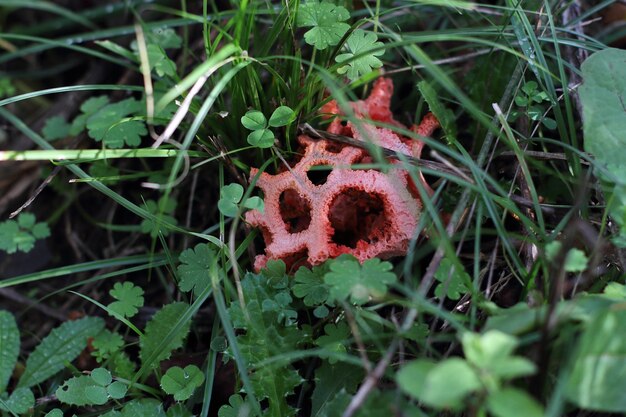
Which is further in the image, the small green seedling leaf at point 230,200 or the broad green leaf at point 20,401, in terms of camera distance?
the broad green leaf at point 20,401

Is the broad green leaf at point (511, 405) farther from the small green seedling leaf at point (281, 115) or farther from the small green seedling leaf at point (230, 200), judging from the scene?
the small green seedling leaf at point (281, 115)

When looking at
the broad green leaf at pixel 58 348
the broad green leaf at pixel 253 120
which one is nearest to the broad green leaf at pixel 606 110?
the broad green leaf at pixel 253 120

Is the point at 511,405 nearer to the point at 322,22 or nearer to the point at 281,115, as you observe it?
the point at 281,115

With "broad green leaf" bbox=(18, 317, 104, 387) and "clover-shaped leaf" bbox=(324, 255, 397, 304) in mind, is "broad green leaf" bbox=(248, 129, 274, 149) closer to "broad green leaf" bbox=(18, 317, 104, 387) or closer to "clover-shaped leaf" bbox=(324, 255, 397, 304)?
"clover-shaped leaf" bbox=(324, 255, 397, 304)

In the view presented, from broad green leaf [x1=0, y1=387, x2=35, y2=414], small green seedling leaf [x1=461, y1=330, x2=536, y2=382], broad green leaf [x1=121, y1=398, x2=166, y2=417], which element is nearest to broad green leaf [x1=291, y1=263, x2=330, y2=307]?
broad green leaf [x1=121, y1=398, x2=166, y2=417]

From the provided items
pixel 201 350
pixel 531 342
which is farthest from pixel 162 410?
pixel 531 342

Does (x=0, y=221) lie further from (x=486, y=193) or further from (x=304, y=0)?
(x=486, y=193)
